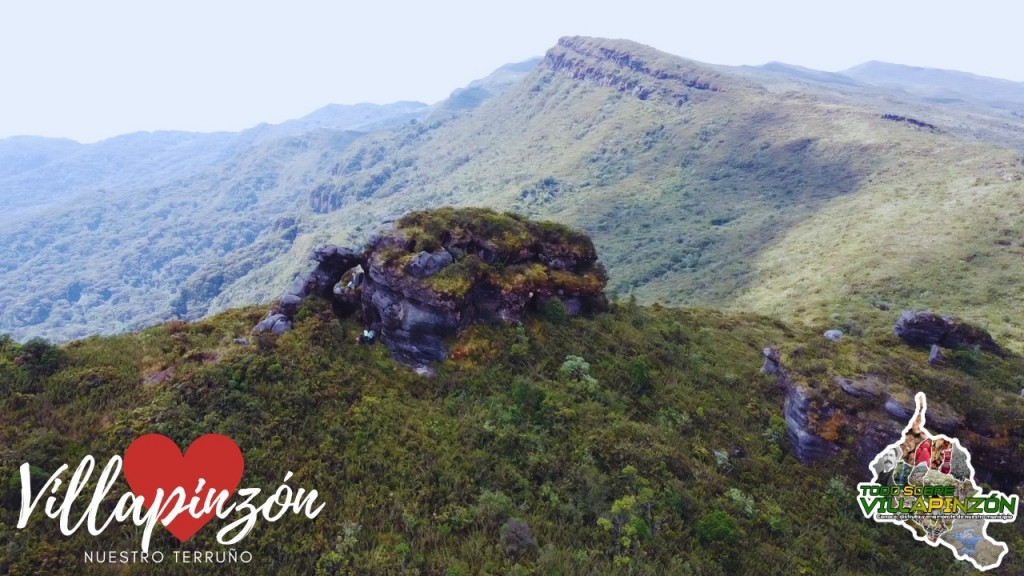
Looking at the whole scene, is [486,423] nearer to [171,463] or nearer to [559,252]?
[171,463]

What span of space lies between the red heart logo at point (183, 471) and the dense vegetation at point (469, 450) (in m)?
0.49

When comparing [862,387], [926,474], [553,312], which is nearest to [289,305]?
[553,312]

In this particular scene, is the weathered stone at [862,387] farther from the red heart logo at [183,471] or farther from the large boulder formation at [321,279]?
the red heart logo at [183,471]

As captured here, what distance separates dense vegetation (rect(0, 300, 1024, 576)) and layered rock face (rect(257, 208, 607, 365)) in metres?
1.27

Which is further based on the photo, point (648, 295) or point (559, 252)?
point (648, 295)

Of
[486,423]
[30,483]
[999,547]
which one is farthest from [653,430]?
[30,483]

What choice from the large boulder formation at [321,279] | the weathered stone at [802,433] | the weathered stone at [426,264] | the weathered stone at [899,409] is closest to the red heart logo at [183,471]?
the large boulder formation at [321,279]

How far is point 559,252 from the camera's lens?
31.7m

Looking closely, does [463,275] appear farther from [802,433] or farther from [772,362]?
[772,362]

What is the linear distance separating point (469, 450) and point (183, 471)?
9.85m

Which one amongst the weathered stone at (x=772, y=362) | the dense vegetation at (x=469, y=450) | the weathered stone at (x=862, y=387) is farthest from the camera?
the weathered stone at (x=772, y=362)

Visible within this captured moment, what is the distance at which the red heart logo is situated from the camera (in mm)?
15086

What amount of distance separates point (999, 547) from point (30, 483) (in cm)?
3301

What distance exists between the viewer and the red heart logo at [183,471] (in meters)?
15.1
